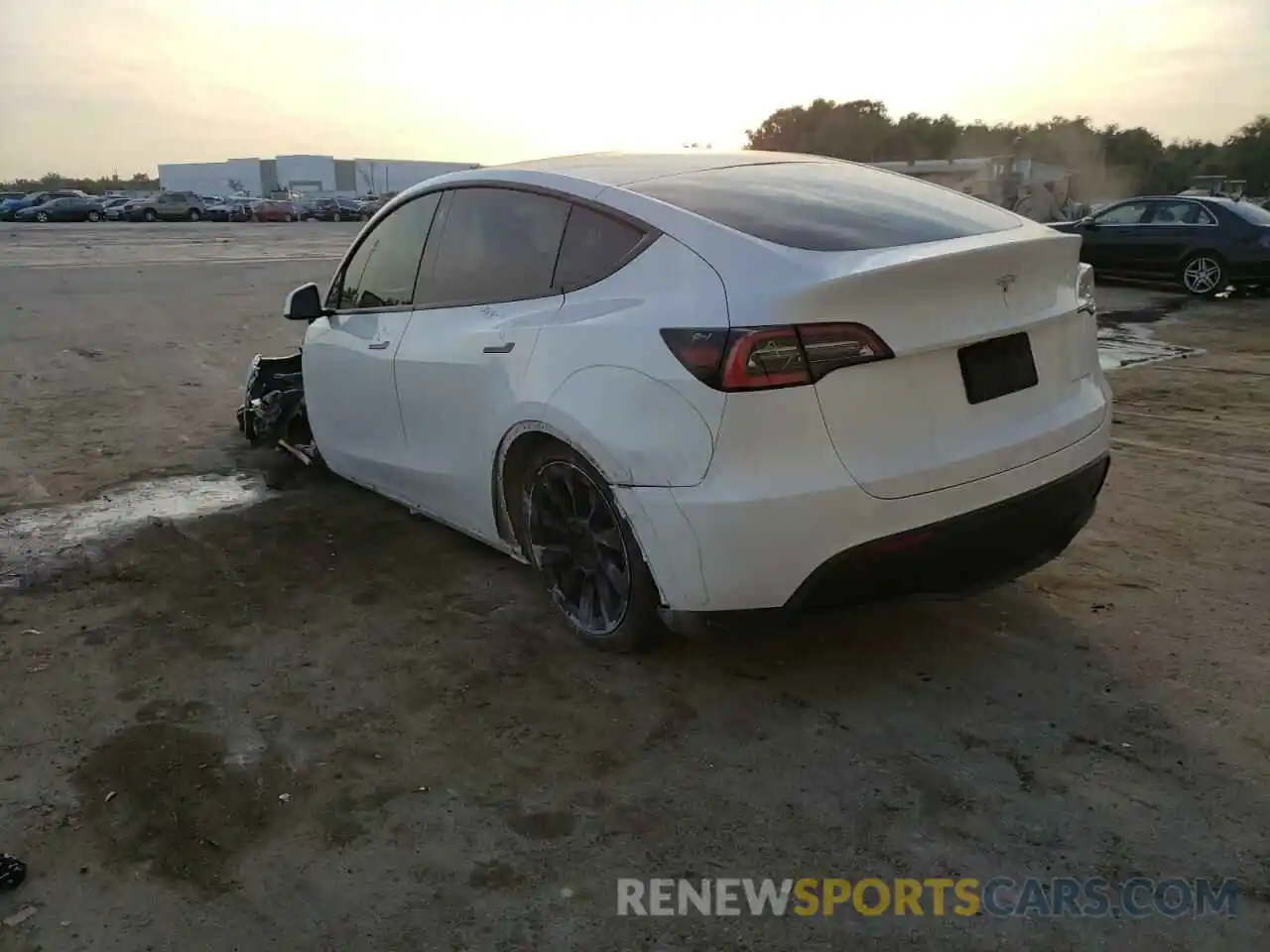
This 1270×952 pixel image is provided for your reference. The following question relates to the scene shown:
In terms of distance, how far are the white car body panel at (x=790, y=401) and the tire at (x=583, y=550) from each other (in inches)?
4.9

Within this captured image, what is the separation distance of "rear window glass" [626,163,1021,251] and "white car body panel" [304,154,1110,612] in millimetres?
101

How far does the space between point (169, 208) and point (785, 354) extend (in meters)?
61.7

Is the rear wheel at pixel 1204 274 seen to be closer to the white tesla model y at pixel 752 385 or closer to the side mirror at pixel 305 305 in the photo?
the white tesla model y at pixel 752 385

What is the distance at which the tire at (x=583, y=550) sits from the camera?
3449 millimetres

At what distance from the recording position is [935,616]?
3934 mm

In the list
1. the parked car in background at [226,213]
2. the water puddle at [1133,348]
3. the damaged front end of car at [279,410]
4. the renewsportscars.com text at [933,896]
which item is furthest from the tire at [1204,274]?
the parked car in background at [226,213]

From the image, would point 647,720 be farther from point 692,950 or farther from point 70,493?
point 70,493

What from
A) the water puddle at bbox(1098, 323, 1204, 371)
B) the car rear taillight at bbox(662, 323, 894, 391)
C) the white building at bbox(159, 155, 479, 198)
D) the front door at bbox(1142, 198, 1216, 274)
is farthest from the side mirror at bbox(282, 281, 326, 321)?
the white building at bbox(159, 155, 479, 198)

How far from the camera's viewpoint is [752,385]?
2.93m

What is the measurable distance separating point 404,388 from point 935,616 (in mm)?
2335

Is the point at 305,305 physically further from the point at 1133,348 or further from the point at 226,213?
the point at 226,213

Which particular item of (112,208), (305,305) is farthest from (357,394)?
(112,208)

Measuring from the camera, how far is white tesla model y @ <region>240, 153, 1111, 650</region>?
2973 millimetres

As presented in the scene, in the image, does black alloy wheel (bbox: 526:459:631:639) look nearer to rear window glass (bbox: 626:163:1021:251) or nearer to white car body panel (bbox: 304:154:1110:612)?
white car body panel (bbox: 304:154:1110:612)
